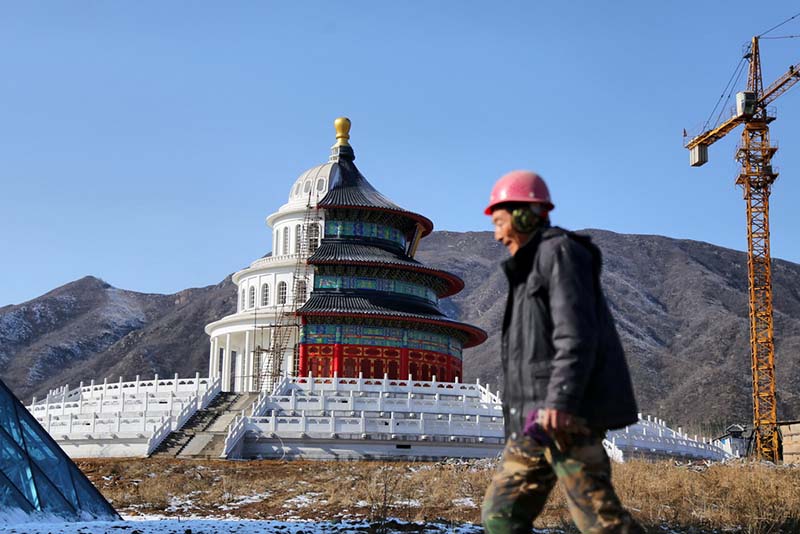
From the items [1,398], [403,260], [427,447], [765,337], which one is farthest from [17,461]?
[765,337]

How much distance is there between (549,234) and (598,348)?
0.78 m

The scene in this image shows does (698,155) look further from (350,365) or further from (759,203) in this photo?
(350,365)

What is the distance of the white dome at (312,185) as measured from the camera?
56.5 metres

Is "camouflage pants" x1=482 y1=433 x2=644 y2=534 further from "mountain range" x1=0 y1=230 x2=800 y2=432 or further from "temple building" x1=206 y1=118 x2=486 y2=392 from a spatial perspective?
"mountain range" x1=0 y1=230 x2=800 y2=432

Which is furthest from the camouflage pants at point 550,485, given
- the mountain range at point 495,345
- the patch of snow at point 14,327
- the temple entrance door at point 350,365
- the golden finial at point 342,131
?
the patch of snow at point 14,327

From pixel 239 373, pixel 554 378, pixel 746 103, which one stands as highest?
pixel 746 103

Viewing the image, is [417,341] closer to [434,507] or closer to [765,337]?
[765,337]

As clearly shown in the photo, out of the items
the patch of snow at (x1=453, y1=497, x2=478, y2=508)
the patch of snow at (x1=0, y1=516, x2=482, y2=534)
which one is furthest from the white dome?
the patch of snow at (x1=0, y1=516, x2=482, y2=534)

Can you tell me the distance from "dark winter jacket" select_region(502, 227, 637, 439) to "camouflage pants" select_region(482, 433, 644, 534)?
0.15 meters

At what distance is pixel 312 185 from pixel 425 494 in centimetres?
3890

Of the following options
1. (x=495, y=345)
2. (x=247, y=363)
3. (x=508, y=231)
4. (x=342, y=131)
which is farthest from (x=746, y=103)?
(x=495, y=345)

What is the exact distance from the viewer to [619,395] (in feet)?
22.2

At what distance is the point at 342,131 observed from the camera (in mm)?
60312

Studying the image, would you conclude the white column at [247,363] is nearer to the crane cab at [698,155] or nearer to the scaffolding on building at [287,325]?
the scaffolding on building at [287,325]
